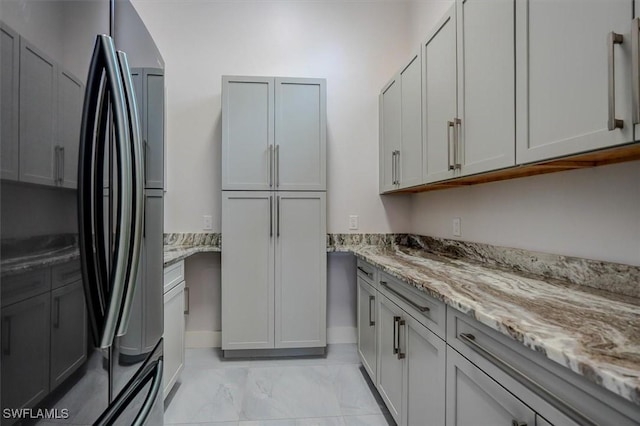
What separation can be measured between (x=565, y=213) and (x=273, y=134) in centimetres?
194

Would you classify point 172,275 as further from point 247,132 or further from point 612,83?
point 612,83

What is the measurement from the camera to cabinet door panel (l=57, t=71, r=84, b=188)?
674 millimetres

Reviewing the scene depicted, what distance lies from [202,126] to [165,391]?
6.73ft

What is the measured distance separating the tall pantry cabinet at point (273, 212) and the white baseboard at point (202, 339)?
31 centimetres

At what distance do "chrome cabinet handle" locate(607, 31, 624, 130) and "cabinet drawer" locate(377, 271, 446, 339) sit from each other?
0.74m

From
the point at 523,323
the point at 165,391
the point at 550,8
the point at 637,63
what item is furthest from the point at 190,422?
the point at 550,8

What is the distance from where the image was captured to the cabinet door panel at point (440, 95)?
5.28 feet

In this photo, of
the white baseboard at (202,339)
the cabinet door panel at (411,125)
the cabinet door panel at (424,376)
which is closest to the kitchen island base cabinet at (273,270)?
the white baseboard at (202,339)

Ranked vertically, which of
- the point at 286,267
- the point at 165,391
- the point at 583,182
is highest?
the point at 583,182

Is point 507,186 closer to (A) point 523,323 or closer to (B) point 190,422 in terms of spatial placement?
(A) point 523,323

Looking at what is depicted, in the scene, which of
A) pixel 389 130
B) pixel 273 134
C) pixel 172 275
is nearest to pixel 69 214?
pixel 172 275

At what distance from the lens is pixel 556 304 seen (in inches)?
37.2

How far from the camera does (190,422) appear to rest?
180 cm

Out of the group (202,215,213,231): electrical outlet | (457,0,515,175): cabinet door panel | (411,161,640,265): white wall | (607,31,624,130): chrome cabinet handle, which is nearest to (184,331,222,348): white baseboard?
(202,215,213,231): electrical outlet
